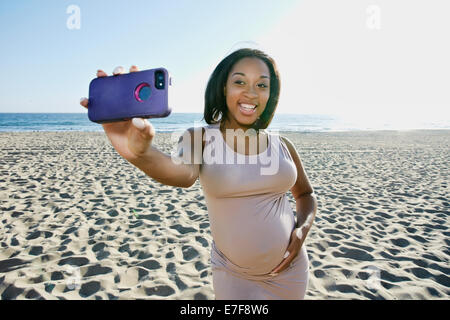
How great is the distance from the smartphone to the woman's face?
580 millimetres

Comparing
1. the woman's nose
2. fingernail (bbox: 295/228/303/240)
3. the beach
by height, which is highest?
the woman's nose

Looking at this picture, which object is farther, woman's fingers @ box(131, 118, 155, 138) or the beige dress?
the beige dress

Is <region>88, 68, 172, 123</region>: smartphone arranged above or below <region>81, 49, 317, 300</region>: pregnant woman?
above

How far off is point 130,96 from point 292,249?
1.15 meters

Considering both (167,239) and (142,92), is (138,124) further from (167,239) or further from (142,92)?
(167,239)

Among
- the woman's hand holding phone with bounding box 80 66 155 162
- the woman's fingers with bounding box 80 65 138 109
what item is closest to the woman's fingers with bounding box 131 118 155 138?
the woman's hand holding phone with bounding box 80 66 155 162

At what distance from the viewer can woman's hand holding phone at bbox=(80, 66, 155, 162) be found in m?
0.91

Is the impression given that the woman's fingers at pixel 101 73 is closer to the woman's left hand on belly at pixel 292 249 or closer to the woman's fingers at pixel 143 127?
the woman's fingers at pixel 143 127

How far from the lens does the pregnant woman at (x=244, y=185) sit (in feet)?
4.52

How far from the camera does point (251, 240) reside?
1.43 meters

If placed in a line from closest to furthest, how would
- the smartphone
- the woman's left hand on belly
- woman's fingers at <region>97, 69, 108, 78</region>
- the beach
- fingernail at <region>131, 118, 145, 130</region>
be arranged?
fingernail at <region>131, 118, 145, 130</region>
the smartphone
woman's fingers at <region>97, 69, 108, 78</region>
the woman's left hand on belly
the beach

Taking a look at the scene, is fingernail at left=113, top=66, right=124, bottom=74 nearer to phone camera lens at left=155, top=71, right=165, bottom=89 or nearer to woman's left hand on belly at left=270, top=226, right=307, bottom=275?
phone camera lens at left=155, top=71, right=165, bottom=89
